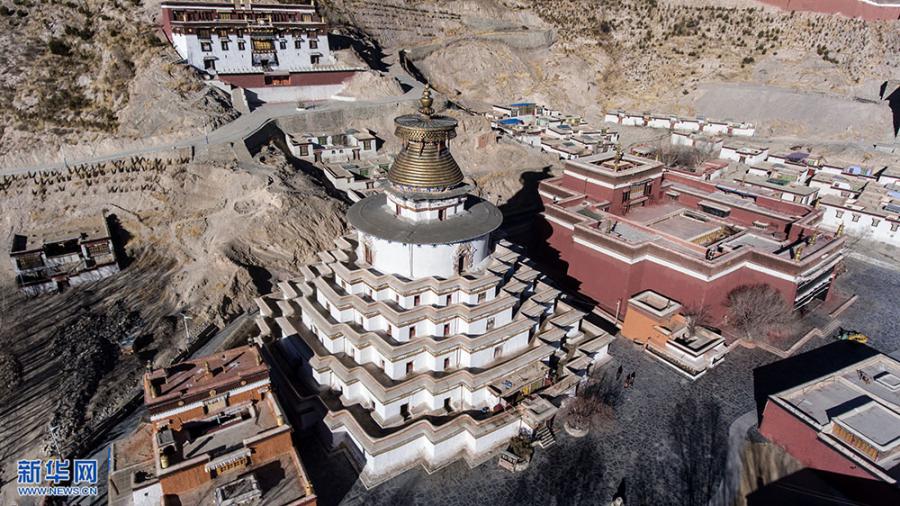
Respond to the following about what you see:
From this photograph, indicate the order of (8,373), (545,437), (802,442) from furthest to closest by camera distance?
(8,373) → (545,437) → (802,442)

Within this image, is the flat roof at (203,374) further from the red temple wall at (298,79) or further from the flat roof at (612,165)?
the red temple wall at (298,79)

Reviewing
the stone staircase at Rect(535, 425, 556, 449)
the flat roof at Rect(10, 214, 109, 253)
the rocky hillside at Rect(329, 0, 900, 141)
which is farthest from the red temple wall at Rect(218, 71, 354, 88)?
the stone staircase at Rect(535, 425, 556, 449)

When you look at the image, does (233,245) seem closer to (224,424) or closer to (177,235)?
(177,235)

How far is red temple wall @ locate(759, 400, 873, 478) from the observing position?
22.3 m

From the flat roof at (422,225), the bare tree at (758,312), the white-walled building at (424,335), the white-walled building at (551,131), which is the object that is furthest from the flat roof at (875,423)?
the white-walled building at (551,131)

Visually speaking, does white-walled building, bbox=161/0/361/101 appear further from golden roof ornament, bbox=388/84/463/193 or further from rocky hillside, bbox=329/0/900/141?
golden roof ornament, bbox=388/84/463/193

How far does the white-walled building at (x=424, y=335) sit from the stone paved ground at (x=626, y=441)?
802mm

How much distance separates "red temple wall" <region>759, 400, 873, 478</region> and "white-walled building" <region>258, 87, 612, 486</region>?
9.84m

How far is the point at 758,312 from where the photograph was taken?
106ft

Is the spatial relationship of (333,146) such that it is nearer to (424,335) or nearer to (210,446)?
(424,335)

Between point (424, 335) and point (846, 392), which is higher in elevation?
point (424, 335)

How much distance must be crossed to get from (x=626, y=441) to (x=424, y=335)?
11139 mm

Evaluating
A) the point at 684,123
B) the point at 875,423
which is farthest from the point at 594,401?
the point at 684,123

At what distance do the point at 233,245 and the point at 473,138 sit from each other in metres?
30.2
